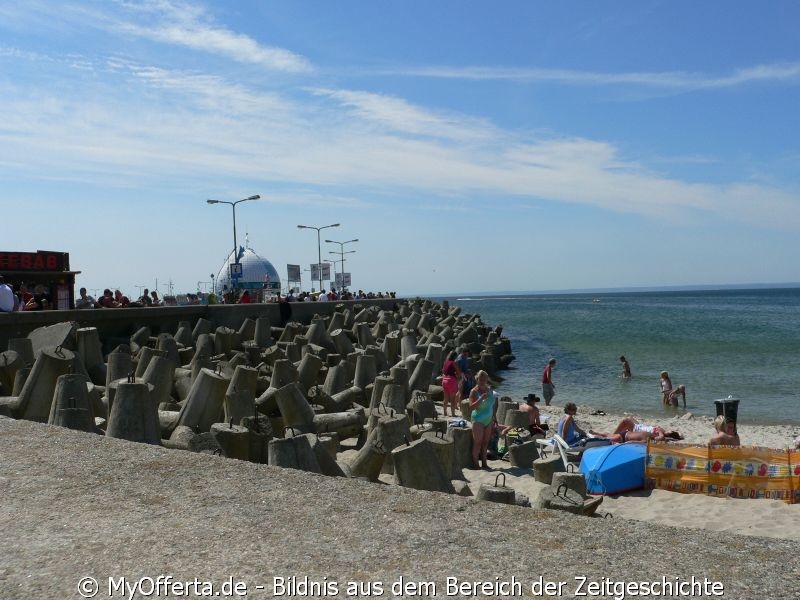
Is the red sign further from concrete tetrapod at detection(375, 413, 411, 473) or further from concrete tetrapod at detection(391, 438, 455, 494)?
concrete tetrapod at detection(391, 438, 455, 494)

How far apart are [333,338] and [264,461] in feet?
38.4

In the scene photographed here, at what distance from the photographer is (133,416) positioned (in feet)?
23.0

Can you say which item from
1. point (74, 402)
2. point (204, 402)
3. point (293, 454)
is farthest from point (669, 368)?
point (293, 454)

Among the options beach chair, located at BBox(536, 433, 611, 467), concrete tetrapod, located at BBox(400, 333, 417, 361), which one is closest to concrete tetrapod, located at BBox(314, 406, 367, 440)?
beach chair, located at BBox(536, 433, 611, 467)

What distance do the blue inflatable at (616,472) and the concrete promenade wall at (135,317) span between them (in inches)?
399

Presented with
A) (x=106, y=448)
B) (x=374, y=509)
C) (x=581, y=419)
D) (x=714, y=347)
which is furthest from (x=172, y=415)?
(x=714, y=347)

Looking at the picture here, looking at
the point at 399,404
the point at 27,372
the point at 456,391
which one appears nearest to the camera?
the point at 27,372

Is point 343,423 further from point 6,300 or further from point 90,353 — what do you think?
point 6,300

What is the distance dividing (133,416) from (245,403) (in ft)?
7.13

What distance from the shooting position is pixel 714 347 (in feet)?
125

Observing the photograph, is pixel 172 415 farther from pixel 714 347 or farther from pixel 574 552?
pixel 714 347

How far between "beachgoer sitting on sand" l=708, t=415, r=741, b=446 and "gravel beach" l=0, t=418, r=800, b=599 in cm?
577

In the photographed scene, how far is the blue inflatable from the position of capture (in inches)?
360

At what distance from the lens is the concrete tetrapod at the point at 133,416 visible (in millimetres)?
6930
